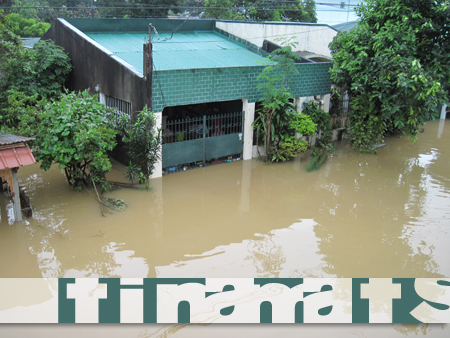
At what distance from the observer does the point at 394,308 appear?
589 cm

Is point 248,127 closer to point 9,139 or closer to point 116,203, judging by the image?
point 116,203

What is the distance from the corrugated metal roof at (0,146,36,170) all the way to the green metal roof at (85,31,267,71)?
428 centimetres

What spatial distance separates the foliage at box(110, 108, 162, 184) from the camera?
31.7 feet

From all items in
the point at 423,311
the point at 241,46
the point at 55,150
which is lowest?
the point at 423,311

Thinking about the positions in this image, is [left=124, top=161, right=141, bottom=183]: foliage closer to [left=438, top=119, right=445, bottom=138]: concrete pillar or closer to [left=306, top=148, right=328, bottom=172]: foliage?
[left=306, top=148, right=328, bottom=172]: foliage

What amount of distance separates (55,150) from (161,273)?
3681mm

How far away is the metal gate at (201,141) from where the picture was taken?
35.9ft

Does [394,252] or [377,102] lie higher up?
[377,102]

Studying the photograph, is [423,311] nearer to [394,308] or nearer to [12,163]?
[394,308]

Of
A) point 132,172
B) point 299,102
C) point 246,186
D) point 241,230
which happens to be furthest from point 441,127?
point 132,172

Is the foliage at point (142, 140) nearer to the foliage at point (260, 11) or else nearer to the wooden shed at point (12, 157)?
the wooden shed at point (12, 157)

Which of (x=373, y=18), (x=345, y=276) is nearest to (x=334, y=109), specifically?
(x=373, y=18)

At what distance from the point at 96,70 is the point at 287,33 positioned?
8233 mm

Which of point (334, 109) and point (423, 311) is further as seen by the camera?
point (334, 109)
